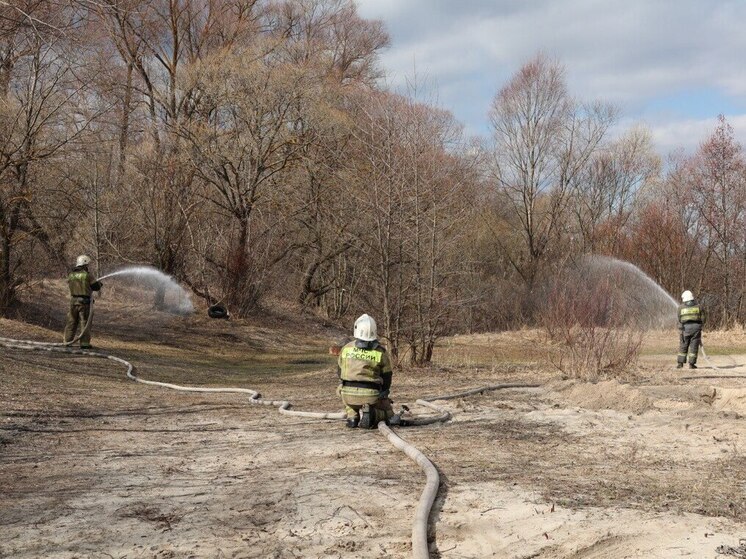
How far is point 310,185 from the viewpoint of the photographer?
29.8 metres

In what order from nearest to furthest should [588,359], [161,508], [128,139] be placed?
[161,508] → [588,359] → [128,139]

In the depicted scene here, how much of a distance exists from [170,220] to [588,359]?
1626cm

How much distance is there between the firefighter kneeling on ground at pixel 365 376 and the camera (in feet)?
27.3

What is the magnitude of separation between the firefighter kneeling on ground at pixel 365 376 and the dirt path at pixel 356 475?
0.35 metres

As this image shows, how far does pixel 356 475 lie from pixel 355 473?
0.08 m

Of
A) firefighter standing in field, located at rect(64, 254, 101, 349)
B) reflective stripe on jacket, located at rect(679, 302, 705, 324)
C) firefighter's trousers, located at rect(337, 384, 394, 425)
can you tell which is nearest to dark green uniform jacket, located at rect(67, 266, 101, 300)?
firefighter standing in field, located at rect(64, 254, 101, 349)

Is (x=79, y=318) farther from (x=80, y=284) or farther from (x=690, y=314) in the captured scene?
(x=690, y=314)

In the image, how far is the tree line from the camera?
15.2 m

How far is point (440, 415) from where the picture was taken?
9.40m

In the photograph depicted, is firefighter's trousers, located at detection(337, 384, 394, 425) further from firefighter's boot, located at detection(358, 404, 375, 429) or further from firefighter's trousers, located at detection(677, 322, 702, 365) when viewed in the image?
firefighter's trousers, located at detection(677, 322, 702, 365)

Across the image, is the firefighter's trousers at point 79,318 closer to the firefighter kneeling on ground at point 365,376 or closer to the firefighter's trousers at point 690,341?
the firefighter kneeling on ground at point 365,376

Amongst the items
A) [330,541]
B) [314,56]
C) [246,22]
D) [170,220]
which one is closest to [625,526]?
[330,541]

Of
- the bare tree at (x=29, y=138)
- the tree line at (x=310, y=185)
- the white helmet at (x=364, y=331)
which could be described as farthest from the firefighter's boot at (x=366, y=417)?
the bare tree at (x=29, y=138)

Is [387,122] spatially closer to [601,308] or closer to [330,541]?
[601,308]
